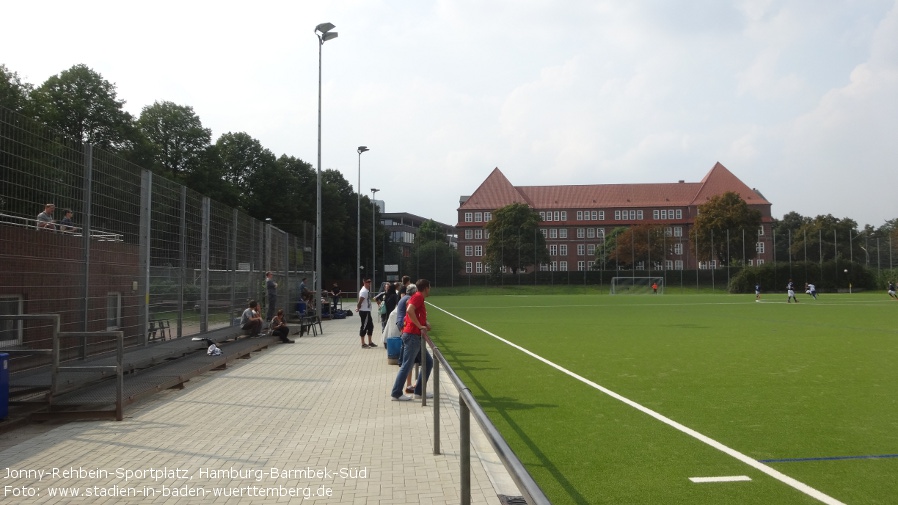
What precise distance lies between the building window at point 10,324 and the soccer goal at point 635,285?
76.3m

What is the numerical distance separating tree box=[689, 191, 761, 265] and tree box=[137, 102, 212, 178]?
6454 centimetres

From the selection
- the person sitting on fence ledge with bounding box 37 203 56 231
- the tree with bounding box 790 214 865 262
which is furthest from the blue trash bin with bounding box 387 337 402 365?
the tree with bounding box 790 214 865 262

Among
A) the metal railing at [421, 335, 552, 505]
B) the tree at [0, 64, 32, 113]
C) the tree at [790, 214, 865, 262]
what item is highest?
the tree at [0, 64, 32, 113]

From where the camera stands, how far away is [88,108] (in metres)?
47.2

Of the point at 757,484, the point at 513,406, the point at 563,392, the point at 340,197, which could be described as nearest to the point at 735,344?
the point at 563,392

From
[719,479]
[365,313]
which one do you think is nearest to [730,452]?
[719,479]

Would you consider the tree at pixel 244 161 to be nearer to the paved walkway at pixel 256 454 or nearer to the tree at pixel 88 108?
the tree at pixel 88 108

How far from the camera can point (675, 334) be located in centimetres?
2220

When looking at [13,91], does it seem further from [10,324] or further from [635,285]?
[635,285]

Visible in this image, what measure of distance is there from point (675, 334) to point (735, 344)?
3.59m

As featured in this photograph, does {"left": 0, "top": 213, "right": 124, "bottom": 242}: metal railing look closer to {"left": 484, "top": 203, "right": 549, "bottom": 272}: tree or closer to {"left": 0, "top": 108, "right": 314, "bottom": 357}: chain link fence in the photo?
{"left": 0, "top": 108, "right": 314, "bottom": 357}: chain link fence

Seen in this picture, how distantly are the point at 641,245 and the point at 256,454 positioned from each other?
104 m

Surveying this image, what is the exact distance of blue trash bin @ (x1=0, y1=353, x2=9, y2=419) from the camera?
25.5 ft

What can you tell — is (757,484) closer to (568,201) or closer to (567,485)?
(567,485)
